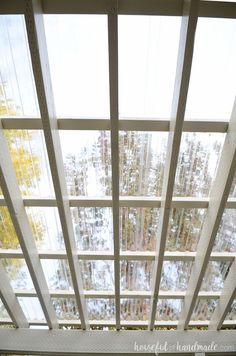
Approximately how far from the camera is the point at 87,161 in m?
4.32

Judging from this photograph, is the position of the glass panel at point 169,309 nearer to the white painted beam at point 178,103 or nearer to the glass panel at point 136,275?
the glass panel at point 136,275

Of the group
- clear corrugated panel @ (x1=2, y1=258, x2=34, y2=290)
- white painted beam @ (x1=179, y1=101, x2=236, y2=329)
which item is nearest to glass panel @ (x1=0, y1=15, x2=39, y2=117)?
white painted beam @ (x1=179, y1=101, x2=236, y2=329)

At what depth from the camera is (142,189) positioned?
15.5 feet

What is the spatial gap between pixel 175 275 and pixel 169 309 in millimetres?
1547

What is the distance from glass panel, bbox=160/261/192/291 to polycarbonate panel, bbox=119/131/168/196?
2032 mm

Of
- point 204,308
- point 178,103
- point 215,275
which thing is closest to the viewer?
point 178,103

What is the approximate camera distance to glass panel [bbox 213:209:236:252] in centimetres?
505

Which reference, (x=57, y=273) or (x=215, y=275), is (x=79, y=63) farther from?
(x=215, y=275)

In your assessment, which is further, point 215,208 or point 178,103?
point 215,208

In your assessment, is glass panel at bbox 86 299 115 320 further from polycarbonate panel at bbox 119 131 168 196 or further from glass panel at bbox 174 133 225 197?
glass panel at bbox 174 133 225 197

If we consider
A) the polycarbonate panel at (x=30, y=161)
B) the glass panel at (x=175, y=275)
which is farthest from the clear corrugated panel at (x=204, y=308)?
the polycarbonate panel at (x=30, y=161)

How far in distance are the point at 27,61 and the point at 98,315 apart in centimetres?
638

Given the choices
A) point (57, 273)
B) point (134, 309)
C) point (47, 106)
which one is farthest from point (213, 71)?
point (134, 309)

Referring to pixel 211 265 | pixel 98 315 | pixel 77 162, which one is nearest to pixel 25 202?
pixel 77 162
